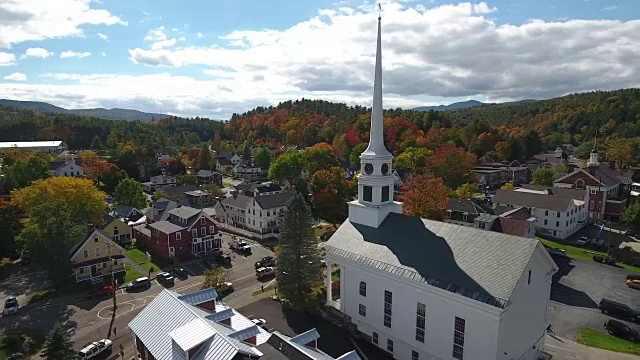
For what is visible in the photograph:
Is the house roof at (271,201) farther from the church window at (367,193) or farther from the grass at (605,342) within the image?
the grass at (605,342)

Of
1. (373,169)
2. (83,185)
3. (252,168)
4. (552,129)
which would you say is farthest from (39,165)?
(552,129)

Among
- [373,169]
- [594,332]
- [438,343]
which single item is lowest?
[594,332]

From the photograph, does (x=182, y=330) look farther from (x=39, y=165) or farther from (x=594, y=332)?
(x=39, y=165)

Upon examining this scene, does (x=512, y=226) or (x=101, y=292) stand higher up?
(x=512, y=226)

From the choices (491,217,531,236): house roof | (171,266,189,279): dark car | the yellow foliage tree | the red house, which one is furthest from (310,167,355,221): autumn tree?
the yellow foliage tree

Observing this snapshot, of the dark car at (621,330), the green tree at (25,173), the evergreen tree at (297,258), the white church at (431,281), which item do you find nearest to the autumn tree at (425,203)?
the white church at (431,281)


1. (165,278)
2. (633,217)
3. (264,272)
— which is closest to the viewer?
(165,278)

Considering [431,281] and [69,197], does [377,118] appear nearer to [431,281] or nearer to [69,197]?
[431,281]

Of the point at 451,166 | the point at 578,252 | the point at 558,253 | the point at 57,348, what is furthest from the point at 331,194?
the point at 57,348
